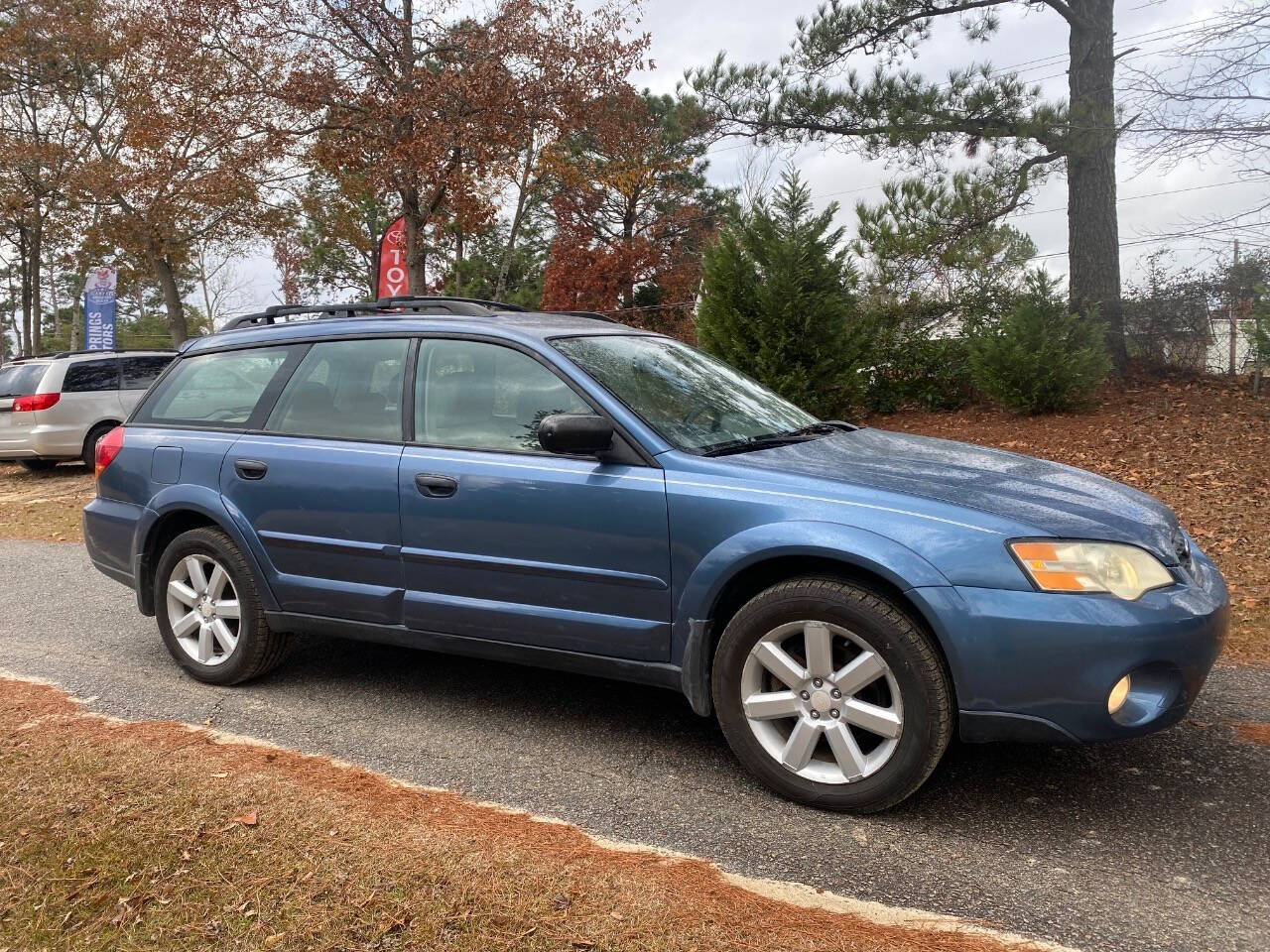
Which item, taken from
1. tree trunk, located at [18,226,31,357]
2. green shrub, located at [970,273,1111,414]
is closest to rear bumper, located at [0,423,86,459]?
green shrub, located at [970,273,1111,414]

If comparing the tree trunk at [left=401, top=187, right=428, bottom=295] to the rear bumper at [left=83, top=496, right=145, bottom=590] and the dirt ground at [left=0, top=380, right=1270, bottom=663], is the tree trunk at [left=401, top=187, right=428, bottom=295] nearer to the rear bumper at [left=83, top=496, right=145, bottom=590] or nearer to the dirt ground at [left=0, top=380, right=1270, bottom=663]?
the dirt ground at [left=0, top=380, right=1270, bottom=663]

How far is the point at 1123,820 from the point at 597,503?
200cm

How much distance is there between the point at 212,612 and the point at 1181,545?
4069mm

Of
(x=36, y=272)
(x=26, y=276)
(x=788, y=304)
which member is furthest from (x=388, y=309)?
(x=26, y=276)

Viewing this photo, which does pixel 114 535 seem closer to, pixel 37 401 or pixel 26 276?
pixel 37 401

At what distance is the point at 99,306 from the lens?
24094 mm

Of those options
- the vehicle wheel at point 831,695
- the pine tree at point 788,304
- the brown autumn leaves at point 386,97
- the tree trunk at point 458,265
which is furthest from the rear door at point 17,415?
the tree trunk at point 458,265

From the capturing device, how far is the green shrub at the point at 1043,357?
35.4 ft

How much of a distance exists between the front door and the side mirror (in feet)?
0.42

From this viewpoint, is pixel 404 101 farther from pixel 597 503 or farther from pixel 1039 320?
pixel 597 503

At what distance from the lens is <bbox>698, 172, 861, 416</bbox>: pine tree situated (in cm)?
1086

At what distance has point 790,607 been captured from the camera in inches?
126

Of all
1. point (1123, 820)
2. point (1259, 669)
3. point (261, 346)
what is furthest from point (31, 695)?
point (1259, 669)

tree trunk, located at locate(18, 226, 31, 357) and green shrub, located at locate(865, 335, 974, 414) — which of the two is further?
tree trunk, located at locate(18, 226, 31, 357)
